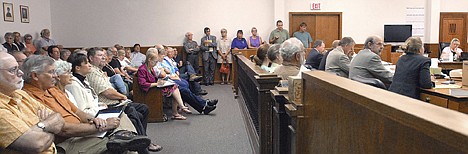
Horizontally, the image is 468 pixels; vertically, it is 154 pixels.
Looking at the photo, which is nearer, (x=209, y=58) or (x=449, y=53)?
(x=449, y=53)

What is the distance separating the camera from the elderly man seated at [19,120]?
184 cm

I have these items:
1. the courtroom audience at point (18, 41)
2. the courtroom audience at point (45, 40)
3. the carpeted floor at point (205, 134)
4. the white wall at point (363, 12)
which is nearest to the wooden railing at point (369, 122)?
the carpeted floor at point (205, 134)

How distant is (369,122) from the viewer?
1.14 meters

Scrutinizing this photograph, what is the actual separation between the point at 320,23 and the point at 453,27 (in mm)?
3842

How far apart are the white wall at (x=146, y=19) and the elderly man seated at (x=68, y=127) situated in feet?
25.9

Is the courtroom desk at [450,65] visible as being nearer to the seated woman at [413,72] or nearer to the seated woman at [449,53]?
the seated woman at [449,53]

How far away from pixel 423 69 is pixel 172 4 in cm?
A: 774

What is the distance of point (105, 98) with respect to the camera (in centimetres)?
398

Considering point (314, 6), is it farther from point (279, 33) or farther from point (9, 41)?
point (9, 41)

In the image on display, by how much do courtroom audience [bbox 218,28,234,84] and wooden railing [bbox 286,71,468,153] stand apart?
7987 millimetres

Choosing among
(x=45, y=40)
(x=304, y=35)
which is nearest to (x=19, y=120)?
(x=45, y=40)

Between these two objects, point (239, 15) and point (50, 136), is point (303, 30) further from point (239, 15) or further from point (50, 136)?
point (50, 136)

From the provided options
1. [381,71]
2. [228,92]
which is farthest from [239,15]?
[381,71]

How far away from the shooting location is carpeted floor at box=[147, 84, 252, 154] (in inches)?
155
